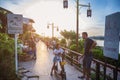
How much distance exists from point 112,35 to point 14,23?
4.04m

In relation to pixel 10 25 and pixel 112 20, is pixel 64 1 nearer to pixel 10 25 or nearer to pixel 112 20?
pixel 10 25

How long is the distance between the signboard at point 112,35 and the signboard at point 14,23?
370cm

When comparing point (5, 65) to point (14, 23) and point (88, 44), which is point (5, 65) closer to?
point (14, 23)

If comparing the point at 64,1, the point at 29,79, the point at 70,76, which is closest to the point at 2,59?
the point at 29,79

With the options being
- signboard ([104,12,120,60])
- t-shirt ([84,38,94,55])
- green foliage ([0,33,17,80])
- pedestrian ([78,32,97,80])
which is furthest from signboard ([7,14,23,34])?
signboard ([104,12,120,60])

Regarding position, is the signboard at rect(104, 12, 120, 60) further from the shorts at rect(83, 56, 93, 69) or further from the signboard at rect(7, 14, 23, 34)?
the signboard at rect(7, 14, 23, 34)

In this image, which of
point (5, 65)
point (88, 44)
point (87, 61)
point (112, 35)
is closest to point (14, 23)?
point (5, 65)

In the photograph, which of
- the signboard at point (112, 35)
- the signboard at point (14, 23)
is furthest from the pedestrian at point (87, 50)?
the signboard at point (14, 23)

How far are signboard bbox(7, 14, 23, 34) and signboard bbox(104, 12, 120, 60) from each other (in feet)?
12.1

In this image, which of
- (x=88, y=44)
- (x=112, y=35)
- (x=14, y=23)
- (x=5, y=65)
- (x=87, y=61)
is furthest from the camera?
(x=14, y=23)

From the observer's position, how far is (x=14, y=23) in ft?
24.8

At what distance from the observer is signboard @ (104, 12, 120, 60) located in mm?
4734

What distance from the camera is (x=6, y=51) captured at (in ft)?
19.8

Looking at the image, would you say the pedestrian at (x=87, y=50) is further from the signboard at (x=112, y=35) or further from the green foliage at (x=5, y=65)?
the green foliage at (x=5, y=65)
